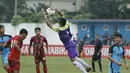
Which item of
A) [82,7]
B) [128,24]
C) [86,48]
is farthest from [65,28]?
[82,7]

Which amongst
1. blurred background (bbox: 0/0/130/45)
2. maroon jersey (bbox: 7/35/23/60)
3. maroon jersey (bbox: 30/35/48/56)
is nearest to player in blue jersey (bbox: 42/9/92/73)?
maroon jersey (bbox: 7/35/23/60)

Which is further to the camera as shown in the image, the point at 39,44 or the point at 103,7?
the point at 103,7

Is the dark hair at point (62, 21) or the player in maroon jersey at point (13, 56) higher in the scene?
the dark hair at point (62, 21)

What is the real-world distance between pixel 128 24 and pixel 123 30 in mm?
1174

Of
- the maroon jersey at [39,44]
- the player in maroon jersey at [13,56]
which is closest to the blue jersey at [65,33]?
the player in maroon jersey at [13,56]

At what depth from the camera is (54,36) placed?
5706 centimetres

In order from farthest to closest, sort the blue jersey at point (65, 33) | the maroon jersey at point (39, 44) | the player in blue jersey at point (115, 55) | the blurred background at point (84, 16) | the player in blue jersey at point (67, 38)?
the blurred background at point (84, 16), the maroon jersey at point (39, 44), the blue jersey at point (65, 33), the player in blue jersey at point (67, 38), the player in blue jersey at point (115, 55)

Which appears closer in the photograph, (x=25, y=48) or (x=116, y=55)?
(x=116, y=55)

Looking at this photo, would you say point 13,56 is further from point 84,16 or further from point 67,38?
point 84,16

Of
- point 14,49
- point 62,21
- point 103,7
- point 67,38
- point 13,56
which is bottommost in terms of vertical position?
point 13,56

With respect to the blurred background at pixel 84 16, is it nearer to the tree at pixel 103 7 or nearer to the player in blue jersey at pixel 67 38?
the tree at pixel 103 7

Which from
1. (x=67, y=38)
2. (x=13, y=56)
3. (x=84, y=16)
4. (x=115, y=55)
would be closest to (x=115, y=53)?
(x=115, y=55)

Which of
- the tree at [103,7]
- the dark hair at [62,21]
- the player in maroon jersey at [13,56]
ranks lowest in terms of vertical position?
the player in maroon jersey at [13,56]

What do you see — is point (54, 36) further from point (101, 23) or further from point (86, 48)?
point (86, 48)
